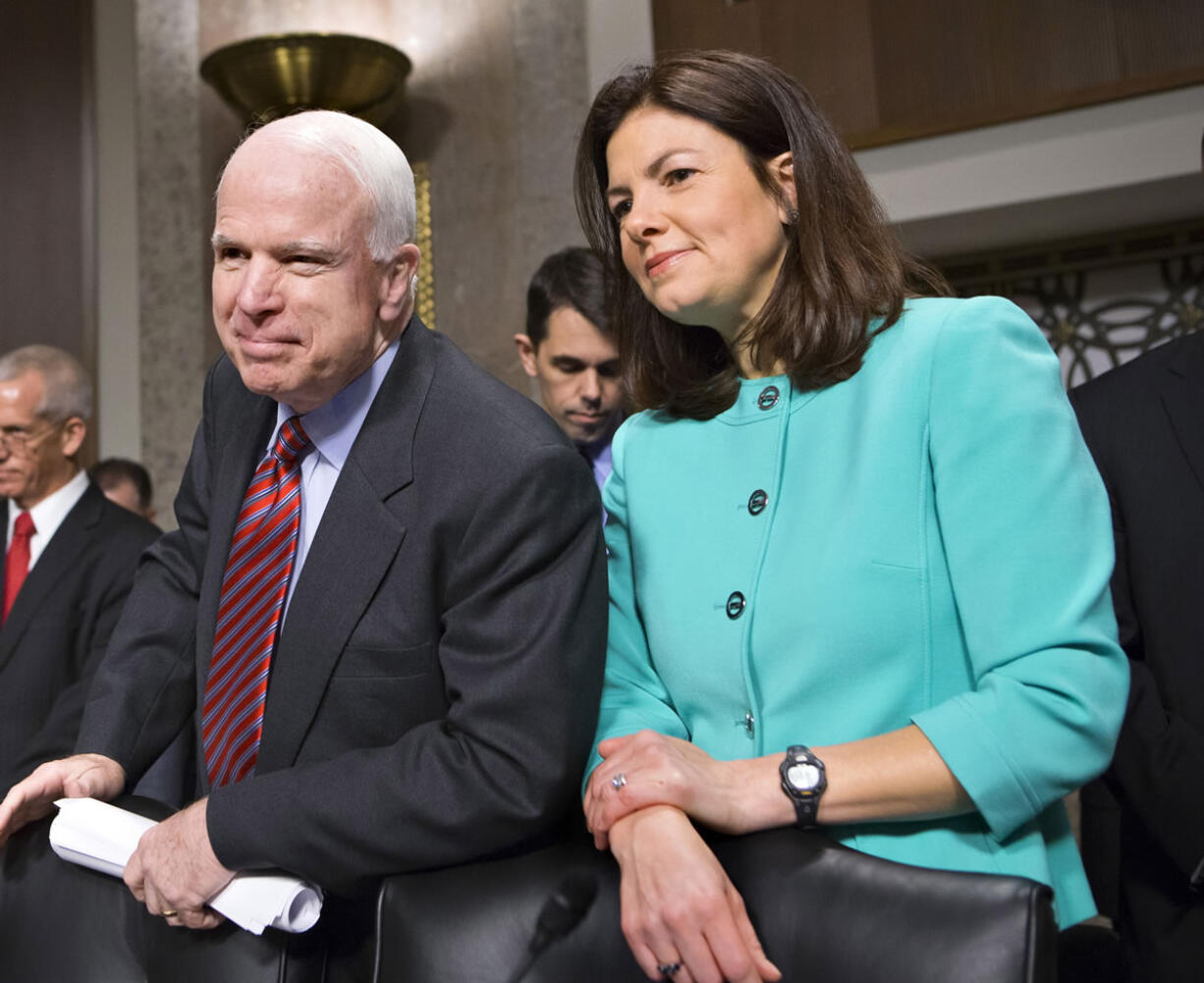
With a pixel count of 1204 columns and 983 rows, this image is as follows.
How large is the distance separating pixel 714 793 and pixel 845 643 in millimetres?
219

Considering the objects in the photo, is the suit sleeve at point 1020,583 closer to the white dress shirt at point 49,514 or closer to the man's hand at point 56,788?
the man's hand at point 56,788

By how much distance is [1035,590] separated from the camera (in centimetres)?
133

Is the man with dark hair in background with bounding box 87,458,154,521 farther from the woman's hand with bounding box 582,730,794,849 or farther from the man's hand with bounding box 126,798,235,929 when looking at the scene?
the woman's hand with bounding box 582,730,794,849

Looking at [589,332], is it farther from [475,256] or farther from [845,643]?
[475,256]

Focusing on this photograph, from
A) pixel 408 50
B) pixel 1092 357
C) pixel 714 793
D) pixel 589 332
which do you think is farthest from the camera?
pixel 408 50

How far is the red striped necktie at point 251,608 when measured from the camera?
157cm

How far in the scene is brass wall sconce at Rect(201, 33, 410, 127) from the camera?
202 inches

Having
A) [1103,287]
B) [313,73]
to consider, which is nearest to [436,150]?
[313,73]

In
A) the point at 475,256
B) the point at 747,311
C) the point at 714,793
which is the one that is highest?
the point at 475,256

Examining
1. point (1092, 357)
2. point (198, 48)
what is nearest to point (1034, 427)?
point (1092, 357)

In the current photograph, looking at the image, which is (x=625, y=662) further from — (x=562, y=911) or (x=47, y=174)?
(x=47, y=174)

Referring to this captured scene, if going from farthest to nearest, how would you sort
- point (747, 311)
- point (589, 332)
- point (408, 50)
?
point (408, 50)
point (589, 332)
point (747, 311)

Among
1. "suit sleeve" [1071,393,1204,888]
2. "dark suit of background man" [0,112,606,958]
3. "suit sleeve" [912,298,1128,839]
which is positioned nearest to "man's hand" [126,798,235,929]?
"dark suit of background man" [0,112,606,958]

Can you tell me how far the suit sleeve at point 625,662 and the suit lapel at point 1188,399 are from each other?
91 cm
